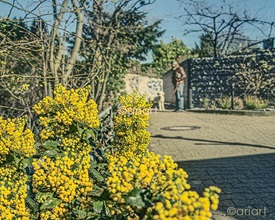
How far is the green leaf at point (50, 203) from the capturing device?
1.88 metres

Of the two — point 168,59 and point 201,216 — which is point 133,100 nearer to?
point 201,216

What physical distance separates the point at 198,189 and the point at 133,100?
1.48 m

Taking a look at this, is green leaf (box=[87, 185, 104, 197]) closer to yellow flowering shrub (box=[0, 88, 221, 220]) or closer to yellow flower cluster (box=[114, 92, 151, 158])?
yellow flowering shrub (box=[0, 88, 221, 220])

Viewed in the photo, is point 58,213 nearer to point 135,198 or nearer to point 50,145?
point 50,145

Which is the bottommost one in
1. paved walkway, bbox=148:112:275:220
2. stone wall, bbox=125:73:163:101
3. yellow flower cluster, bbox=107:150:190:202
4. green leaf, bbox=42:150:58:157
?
paved walkway, bbox=148:112:275:220

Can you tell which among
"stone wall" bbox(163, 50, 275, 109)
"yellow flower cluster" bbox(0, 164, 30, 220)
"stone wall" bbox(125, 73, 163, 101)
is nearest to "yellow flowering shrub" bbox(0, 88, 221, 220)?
"yellow flower cluster" bbox(0, 164, 30, 220)

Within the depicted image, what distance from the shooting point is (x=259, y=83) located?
1680 centimetres

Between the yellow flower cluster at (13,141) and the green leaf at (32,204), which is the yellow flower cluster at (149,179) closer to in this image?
the green leaf at (32,204)

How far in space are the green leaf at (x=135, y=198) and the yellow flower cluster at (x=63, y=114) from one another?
123 cm

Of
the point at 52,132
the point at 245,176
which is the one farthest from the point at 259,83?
the point at 52,132

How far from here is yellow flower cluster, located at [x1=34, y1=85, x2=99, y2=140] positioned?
2486 mm

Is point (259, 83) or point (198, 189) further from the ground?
point (259, 83)

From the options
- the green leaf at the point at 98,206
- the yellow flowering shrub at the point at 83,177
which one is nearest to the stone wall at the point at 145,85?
the yellow flowering shrub at the point at 83,177

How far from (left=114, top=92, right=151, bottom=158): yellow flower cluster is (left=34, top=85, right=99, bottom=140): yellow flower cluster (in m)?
0.72
